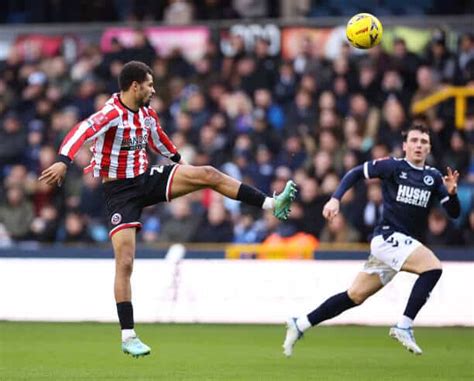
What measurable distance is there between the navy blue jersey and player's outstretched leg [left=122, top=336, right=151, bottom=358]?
8.01 ft

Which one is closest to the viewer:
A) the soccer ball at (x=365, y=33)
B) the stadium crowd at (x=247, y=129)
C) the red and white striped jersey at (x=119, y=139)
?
the red and white striped jersey at (x=119, y=139)

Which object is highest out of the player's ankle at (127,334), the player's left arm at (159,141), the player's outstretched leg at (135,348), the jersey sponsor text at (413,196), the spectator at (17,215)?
the player's left arm at (159,141)

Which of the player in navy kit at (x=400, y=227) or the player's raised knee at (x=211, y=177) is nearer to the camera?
the player's raised knee at (x=211, y=177)

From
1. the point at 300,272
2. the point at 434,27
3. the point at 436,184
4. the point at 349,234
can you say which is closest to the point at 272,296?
the point at 300,272

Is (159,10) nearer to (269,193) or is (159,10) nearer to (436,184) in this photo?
(269,193)

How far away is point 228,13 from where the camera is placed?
65.4 ft

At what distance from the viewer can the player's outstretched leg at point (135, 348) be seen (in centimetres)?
956

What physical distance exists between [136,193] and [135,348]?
1323 millimetres

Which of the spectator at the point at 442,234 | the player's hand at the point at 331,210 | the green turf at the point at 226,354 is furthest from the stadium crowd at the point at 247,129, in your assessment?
the player's hand at the point at 331,210

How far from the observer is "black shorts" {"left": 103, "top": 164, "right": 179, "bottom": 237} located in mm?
10164

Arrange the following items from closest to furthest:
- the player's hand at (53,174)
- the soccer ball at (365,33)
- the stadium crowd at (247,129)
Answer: the player's hand at (53,174) → the soccer ball at (365,33) → the stadium crowd at (247,129)

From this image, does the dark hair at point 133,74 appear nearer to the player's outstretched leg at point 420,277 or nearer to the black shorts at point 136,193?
the black shorts at point 136,193

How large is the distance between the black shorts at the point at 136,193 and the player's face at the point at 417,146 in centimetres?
207

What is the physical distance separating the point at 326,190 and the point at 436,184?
5.34 meters
